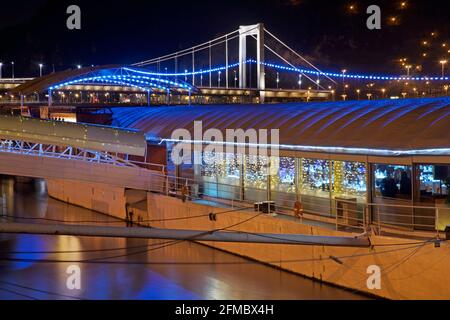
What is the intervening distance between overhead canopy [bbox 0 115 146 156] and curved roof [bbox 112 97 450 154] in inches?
114

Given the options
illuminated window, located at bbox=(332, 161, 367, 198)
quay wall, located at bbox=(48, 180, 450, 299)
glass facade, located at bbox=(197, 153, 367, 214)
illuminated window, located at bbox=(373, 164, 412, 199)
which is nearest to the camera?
quay wall, located at bbox=(48, 180, 450, 299)

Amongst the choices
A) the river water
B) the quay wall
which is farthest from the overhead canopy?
the river water

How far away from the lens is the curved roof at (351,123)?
16188 millimetres

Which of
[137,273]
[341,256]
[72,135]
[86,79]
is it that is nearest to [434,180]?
[341,256]

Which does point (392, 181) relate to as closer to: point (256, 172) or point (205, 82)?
point (256, 172)

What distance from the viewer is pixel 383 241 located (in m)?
15.6

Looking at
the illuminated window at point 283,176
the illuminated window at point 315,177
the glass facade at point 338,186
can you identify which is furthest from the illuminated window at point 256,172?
the illuminated window at point 315,177

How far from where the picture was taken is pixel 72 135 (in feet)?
81.6

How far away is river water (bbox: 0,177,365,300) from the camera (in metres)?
17.4

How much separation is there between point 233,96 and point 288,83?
160 feet

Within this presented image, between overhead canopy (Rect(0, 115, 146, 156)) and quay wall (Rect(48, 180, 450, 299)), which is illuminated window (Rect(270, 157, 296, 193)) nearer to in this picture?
quay wall (Rect(48, 180, 450, 299))

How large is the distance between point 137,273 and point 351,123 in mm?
8744
